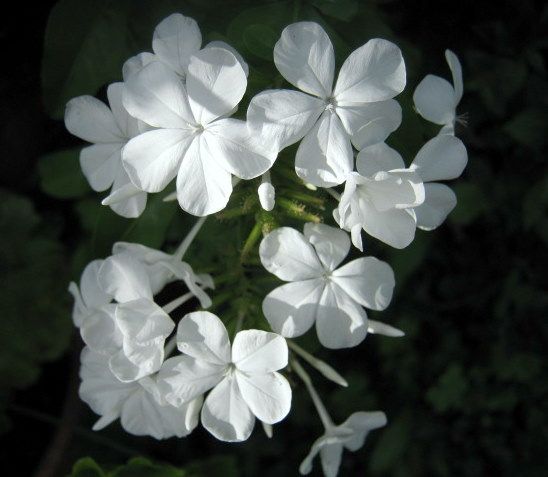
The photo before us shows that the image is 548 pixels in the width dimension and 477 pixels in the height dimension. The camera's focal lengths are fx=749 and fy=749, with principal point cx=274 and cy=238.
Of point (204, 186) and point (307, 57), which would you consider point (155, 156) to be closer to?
point (204, 186)

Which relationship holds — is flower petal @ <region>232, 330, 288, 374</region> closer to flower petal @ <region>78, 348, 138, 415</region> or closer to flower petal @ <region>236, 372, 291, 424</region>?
flower petal @ <region>236, 372, 291, 424</region>

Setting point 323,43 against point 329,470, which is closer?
point 323,43

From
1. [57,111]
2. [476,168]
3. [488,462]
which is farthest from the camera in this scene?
[488,462]

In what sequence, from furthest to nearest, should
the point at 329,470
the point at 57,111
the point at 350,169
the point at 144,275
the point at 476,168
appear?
1. the point at 476,168
2. the point at 57,111
3. the point at 329,470
4. the point at 144,275
5. the point at 350,169

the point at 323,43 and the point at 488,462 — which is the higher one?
the point at 323,43

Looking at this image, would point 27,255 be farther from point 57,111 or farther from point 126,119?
point 126,119

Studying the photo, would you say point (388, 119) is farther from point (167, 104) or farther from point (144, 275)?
point (144, 275)

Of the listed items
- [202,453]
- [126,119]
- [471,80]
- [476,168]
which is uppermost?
[126,119]

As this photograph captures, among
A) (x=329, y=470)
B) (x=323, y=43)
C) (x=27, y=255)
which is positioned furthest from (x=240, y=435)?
(x=27, y=255)

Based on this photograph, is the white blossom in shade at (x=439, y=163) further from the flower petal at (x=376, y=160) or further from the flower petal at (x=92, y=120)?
the flower petal at (x=92, y=120)
